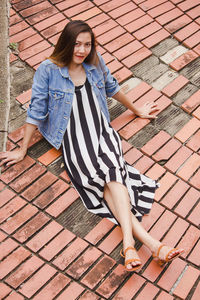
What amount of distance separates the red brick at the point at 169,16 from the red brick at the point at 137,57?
46cm

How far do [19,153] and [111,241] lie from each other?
0.92 m

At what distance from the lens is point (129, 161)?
2828mm

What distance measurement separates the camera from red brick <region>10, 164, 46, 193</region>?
256cm

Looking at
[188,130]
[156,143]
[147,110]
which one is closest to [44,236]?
[156,143]

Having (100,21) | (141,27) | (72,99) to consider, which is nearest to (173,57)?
(141,27)

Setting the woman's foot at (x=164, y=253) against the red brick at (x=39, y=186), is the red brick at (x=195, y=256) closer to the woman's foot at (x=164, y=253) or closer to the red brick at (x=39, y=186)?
the woman's foot at (x=164, y=253)

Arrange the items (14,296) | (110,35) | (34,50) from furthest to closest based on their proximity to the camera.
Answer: (110,35), (34,50), (14,296)

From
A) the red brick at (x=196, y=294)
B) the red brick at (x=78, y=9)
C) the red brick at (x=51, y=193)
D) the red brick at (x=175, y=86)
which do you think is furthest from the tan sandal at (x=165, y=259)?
the red brick at (x=78, y=9)

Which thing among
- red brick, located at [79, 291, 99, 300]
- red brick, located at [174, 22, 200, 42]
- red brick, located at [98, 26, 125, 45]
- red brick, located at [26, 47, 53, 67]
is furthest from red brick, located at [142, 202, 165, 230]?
red brick, located at [174, 22, 200, 42]

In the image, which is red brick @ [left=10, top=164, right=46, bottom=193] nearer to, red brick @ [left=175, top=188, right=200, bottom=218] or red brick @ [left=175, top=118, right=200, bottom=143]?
red brick @ [left=175, top=188, right=200, bottom=218]

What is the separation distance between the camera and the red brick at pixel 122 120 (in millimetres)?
3041

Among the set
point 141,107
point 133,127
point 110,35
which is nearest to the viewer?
point 133,127

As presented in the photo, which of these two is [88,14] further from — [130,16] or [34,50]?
[34,50]

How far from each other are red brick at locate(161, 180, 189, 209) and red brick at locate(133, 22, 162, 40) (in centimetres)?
162
